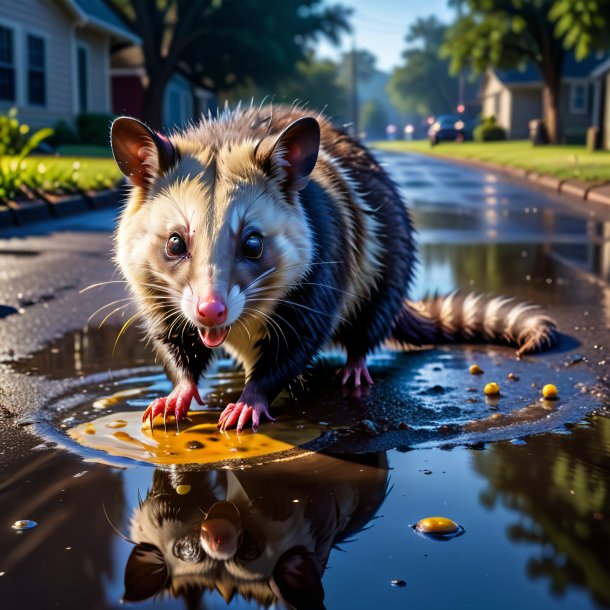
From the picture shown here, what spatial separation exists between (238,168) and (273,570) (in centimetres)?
185

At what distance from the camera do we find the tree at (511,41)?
39.4 meters

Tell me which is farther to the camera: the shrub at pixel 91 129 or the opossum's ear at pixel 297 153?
the shrub at pixel 91 129

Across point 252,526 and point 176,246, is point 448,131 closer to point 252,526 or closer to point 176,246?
point 176,246

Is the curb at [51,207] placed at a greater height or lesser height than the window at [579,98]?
lesser

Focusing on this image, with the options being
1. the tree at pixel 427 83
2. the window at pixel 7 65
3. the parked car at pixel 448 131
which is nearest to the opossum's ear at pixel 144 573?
the window at pixel 7 65

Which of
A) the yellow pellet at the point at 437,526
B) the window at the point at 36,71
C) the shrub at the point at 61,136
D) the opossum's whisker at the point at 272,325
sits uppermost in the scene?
the window at the point at 36,71

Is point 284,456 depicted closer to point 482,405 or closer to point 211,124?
point 482,405

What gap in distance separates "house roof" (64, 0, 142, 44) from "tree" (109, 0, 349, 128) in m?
1.53

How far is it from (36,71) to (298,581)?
25.8m

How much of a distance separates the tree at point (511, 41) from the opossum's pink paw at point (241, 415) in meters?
37.1

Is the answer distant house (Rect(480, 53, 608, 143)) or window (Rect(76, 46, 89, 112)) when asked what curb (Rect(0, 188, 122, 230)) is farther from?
distant house (Rect(480, 53, 608, 143))

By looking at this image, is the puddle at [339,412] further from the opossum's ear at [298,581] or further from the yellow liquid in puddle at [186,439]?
the opossum's ear at [298,581]

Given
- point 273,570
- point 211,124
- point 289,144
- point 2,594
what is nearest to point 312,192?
point 289,144

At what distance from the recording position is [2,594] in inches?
98.8
